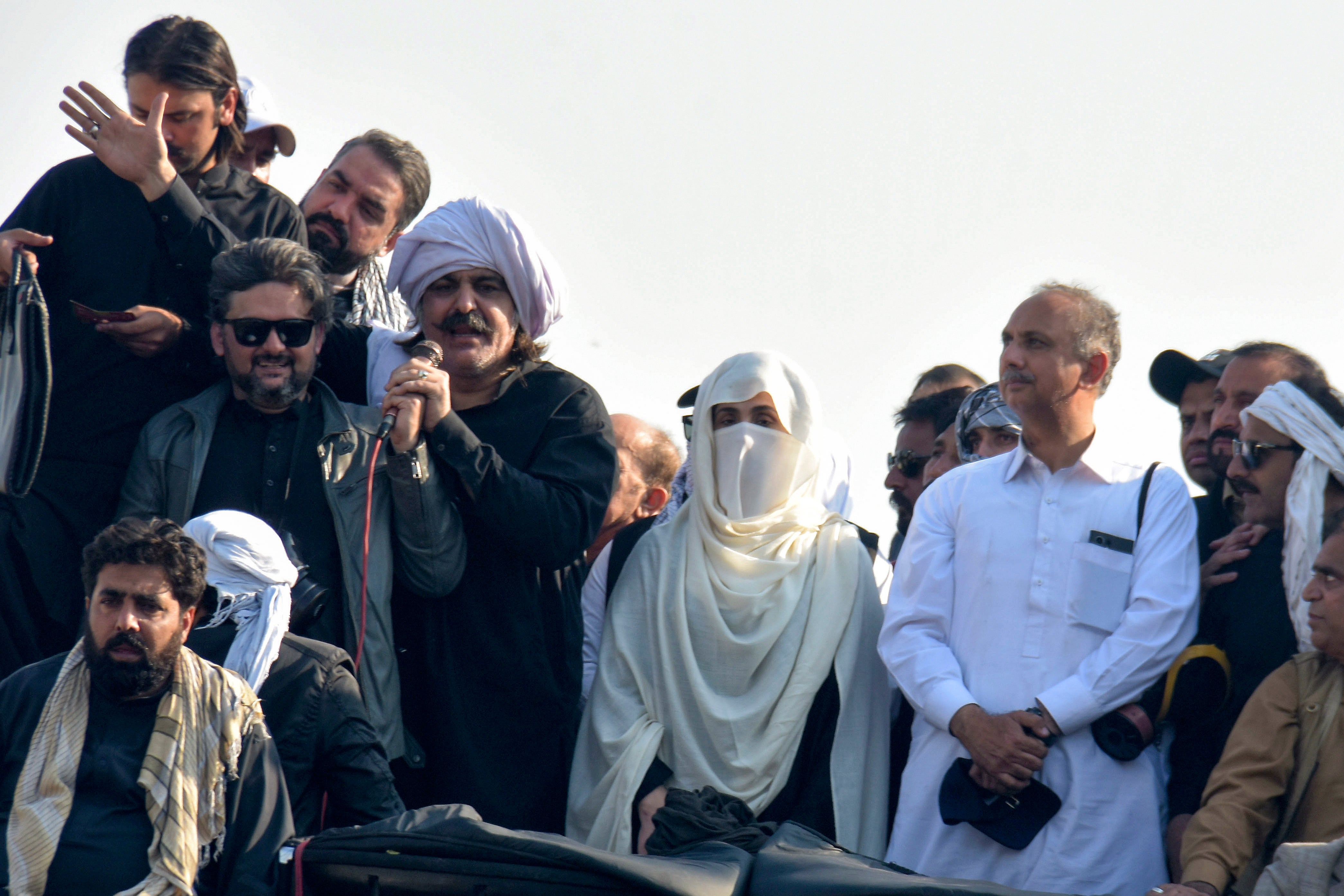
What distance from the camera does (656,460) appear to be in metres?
6.78

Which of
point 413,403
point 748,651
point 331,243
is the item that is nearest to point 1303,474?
point 748,651

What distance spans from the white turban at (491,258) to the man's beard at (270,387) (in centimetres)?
57

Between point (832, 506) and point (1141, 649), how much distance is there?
64.8 inches

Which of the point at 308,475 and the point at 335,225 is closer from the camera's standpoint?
the point at 308,475

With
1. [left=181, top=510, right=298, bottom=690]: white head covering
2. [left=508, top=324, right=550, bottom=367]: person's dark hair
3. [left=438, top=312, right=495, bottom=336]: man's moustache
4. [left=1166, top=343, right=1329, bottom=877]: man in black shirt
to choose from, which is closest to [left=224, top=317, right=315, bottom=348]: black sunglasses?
[left=438, top=312, right=495, bottom=336]: man's moustache

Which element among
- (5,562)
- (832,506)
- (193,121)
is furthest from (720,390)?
(5,562)

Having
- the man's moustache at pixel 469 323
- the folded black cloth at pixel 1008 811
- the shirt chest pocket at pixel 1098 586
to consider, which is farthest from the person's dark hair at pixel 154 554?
the shirt chest pocket at pixel 1098 586

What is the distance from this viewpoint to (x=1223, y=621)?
4.48 m

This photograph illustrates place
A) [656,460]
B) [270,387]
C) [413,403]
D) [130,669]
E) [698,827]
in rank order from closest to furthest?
[698,827] < [130,669] < [413,403] < [270,387] < [656,460]

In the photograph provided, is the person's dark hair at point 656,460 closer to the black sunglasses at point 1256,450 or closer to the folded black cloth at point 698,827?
the black sunglasses at point 1256,450

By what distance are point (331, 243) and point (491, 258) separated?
1028 millimetres

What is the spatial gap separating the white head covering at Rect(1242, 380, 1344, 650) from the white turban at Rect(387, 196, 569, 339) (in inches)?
85.3

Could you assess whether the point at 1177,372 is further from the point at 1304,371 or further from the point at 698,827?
the point at 698,827

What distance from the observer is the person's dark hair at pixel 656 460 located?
6.71 metres
